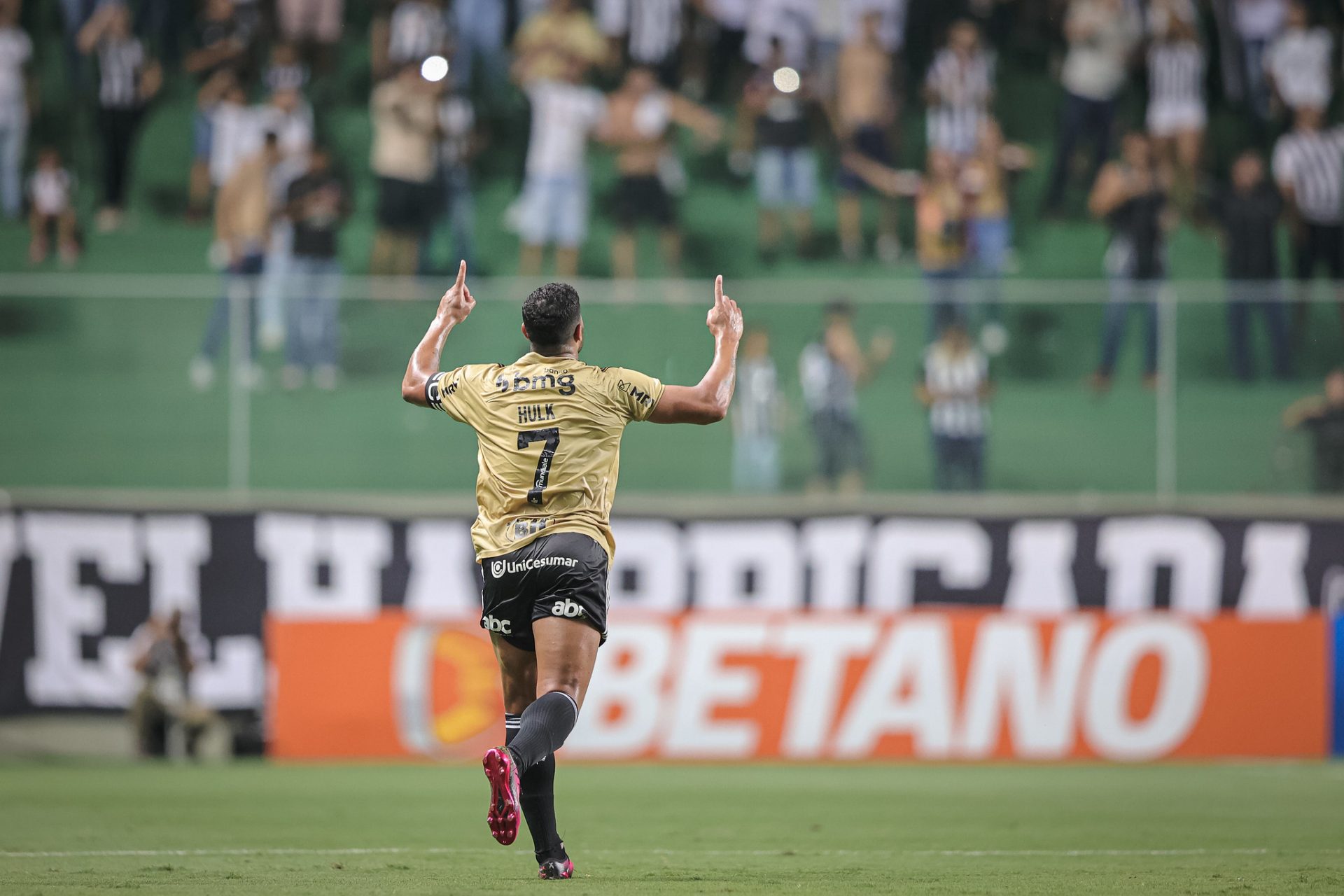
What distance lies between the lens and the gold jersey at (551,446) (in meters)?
6.73

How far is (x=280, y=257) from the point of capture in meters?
17.7

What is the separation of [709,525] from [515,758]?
9.55 m

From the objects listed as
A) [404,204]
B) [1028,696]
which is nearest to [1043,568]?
[1028,696]

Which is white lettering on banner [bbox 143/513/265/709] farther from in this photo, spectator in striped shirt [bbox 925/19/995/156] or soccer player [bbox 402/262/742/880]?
spectator in striped shirt [bbox 925/19/995/156]

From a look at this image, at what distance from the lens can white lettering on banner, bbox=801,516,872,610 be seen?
51.4 ft

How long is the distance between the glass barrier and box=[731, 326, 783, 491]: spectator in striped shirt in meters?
0.02

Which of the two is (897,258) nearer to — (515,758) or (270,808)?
(270,808)

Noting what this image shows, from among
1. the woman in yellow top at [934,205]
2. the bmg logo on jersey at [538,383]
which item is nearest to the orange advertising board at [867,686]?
the woman in yellow top at [934,205]

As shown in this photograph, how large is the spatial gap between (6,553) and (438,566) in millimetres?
3698

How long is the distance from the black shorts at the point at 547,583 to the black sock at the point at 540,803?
0.41 m

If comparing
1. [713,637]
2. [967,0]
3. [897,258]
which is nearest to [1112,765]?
[713,637]

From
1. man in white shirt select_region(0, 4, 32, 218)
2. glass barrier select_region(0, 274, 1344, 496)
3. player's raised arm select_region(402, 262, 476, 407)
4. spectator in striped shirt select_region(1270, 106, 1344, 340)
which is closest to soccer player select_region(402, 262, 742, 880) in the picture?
player's raised arm select_region(402, 262, 476, 407)

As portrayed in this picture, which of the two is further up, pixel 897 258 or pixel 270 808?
pixel 897 258

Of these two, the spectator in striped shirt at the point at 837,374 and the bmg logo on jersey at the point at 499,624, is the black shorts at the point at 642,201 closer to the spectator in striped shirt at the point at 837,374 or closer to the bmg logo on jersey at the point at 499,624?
the spectator in striped shirt at the point at 837,374
